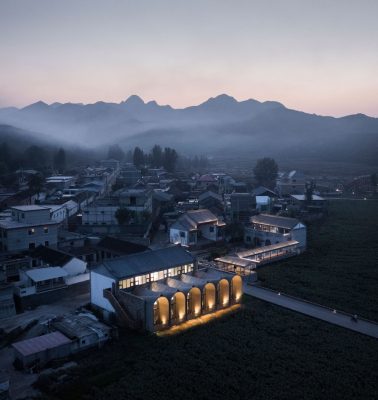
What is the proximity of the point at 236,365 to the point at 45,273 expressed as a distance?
13549 millimetres

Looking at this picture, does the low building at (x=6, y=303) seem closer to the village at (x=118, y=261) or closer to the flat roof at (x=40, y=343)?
the village at (x=118, y=261)

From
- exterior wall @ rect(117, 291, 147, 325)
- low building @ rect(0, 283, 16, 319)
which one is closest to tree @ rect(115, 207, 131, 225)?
low building @ rect(0, 283, 16, 319)

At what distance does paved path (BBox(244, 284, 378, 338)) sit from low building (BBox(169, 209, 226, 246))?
10923mm

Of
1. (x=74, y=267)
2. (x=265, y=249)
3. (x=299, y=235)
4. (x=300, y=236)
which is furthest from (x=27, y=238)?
(x=300, y=236)

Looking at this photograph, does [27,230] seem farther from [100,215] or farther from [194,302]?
[194,302]

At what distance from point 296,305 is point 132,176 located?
54514 mm

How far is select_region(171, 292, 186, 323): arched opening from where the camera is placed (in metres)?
20.3

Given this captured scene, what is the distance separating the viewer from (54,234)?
3347cm

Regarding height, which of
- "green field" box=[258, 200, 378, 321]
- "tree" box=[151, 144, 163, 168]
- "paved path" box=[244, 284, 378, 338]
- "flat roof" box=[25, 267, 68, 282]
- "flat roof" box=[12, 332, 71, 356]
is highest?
"tree" box=[151, 144, 163, 168]

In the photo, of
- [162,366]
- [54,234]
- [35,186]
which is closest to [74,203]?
[35,186]

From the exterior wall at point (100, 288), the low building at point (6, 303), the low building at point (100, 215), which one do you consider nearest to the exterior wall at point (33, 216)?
the low building at point (100, 215)

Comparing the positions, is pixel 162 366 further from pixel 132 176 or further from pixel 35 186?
pixel 132 176

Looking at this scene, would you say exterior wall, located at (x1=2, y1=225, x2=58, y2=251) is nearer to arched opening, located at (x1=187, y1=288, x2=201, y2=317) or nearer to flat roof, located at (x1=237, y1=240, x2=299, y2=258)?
flat roof, located at (x1=237, y1=240, x2=299, y2=258)

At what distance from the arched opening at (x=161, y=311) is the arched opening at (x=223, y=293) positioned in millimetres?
3528
